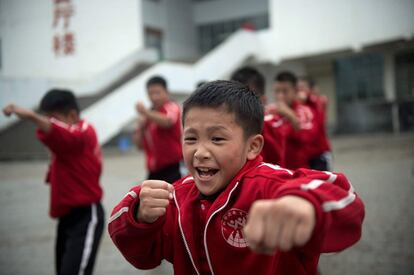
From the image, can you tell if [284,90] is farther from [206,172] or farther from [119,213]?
[119,213]

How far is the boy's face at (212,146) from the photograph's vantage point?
137 centimetres

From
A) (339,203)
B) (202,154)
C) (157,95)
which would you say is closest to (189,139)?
(202,154)

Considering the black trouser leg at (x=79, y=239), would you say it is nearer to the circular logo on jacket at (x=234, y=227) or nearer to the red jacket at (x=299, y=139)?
the circular logo on jacket at (x=234, y=227)

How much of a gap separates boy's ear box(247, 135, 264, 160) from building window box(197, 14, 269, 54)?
1871 cm

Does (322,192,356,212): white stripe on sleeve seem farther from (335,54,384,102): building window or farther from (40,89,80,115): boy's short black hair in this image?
(335,54,384,102): building window

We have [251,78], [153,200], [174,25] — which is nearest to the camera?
[153,200]

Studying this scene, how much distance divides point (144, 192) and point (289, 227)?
1.86ft

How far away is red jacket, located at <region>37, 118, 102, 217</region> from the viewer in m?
2.74

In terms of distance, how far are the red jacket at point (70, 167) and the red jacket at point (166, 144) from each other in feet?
4.54

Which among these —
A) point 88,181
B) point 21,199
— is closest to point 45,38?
point 21,199

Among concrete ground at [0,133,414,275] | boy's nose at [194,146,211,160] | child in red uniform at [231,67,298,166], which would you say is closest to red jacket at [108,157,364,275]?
boy's nose at [194,146,211,160]

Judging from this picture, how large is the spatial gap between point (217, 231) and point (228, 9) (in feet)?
65.2

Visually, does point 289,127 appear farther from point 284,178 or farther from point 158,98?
point 284,178

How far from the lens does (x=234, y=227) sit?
54.1 inches
